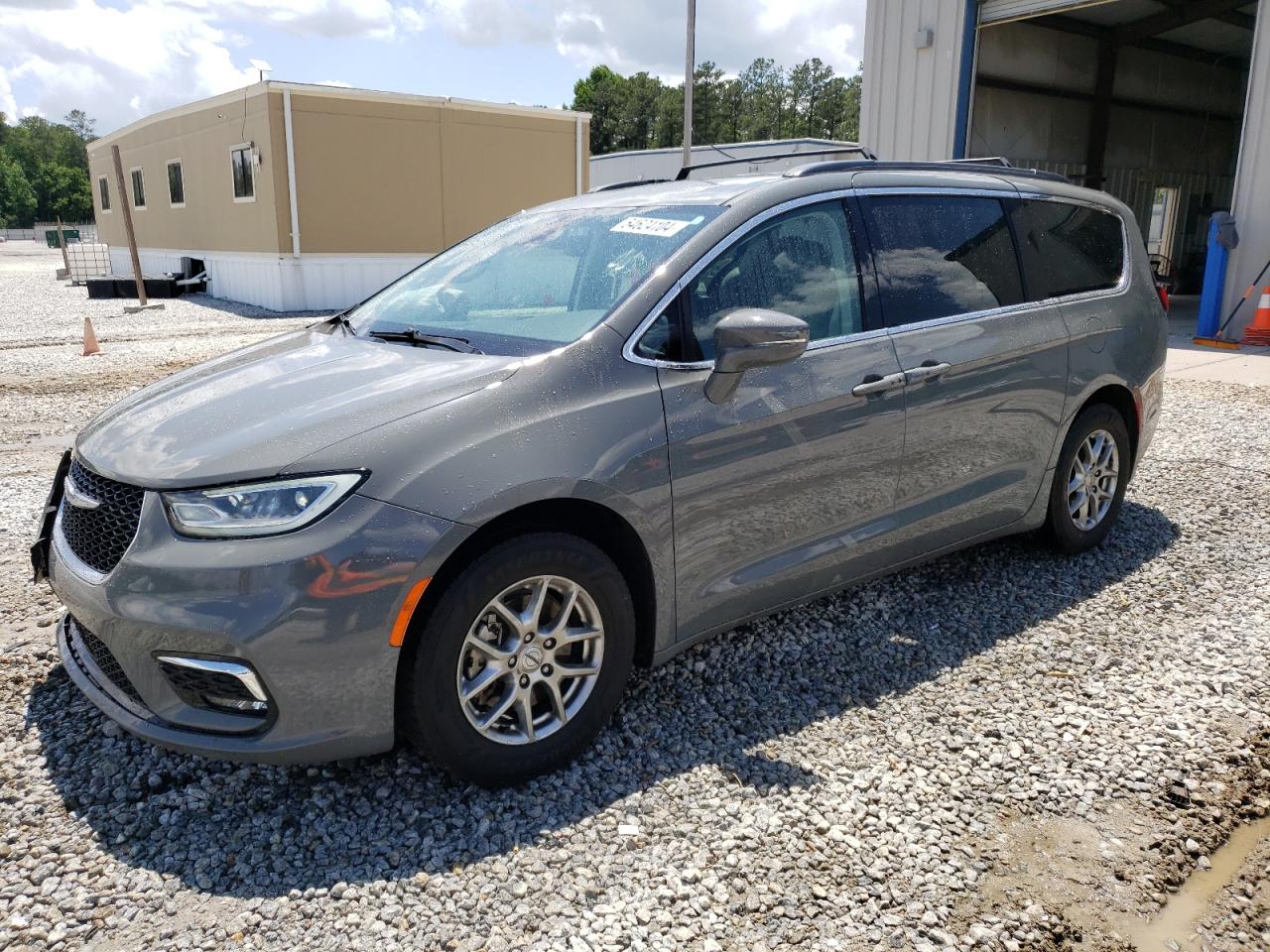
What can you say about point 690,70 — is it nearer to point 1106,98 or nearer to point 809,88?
point 1106,98

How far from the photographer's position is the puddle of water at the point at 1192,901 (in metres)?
2.38

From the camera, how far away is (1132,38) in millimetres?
19062

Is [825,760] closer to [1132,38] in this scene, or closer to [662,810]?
[662,810]

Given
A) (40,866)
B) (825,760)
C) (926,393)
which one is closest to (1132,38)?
(926,393)

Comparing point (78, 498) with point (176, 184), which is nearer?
point (78, 498)

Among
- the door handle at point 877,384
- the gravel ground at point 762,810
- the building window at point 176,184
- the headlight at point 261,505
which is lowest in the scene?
the gravel ground at point 762,810

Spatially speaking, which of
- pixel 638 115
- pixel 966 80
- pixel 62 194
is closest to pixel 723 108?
pixel 638 115

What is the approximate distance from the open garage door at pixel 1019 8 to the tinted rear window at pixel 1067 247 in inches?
429

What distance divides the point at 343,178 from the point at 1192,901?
752 inches

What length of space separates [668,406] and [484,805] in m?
1.32

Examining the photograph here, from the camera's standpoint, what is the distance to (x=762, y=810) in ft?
9.32

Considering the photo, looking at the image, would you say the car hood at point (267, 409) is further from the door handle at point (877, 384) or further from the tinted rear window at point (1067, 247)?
the tinted rear window at point (1067, 247)

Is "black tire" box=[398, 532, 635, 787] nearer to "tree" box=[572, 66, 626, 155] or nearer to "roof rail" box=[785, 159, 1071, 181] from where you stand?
"roof rail" box=[785, 159, 1071, 181]

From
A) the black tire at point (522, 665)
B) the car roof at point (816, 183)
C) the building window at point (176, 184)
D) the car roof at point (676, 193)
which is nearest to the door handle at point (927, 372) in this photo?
the car roof at point (816, 183)
